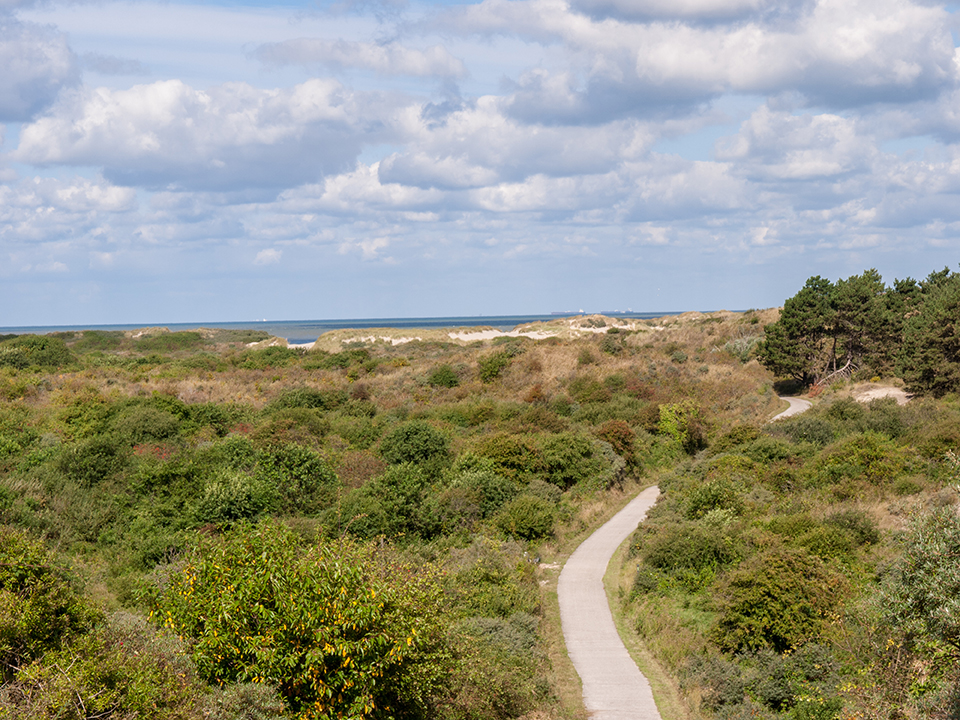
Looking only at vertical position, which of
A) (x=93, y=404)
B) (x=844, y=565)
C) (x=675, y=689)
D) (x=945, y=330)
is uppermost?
(x=945, y=330)

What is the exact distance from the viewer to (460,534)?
23.6 meters

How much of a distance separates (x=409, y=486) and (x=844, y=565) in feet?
42.6

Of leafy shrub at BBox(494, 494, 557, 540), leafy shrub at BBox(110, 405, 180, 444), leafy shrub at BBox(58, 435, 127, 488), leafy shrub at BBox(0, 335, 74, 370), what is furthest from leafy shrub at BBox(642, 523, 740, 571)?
leafy shrub at BBox(0, 335, 74, 370)

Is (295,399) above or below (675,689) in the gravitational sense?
above

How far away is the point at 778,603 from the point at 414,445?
17357 mm

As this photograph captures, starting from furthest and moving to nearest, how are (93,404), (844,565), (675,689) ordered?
(93,404) → (844,565) → (675,689)

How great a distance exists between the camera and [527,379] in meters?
52.2

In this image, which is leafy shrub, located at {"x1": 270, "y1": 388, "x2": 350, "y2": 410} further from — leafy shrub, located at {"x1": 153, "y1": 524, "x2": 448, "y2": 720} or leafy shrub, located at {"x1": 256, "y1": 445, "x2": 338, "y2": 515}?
leafy shrub, located at {"x1": 153, "y1": 524, "x2": 448, "y2": 720}

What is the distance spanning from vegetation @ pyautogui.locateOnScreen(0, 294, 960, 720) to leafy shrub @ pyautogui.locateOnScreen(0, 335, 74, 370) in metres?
0.44

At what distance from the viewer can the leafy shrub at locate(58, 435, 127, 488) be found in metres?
27.8

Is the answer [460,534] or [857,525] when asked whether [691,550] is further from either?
[460,534]

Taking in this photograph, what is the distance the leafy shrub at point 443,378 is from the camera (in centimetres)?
5197

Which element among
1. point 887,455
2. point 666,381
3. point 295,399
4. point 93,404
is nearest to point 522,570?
point 887,455

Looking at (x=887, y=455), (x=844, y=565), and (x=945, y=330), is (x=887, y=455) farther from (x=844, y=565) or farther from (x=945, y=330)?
(x=945, y=330)
